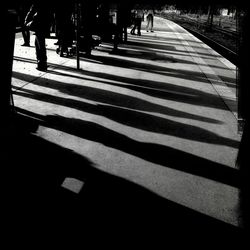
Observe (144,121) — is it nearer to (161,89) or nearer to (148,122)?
(148,122)

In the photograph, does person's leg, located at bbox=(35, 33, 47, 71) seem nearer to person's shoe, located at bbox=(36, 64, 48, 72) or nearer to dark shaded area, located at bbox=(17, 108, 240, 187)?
person's shoe, located at bbox=(36, 64, 48, 72)

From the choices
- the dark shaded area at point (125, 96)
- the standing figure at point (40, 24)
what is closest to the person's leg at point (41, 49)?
the standing figure at point (40, 24)

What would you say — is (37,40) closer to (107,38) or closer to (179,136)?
(179,136)

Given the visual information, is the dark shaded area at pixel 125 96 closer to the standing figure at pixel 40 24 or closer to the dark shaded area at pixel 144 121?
the dark shaded area at pixel 144 121

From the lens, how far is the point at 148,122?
4992 mm

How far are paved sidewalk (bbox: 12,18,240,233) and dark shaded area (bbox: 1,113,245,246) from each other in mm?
129

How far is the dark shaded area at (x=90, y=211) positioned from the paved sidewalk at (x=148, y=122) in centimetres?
13

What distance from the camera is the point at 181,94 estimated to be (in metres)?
6.81

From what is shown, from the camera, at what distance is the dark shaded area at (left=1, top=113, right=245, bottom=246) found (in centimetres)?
236

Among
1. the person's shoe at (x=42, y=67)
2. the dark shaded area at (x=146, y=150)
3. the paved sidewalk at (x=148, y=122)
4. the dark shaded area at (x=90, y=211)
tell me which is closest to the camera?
the dark shaded area at (x=90, y=211)

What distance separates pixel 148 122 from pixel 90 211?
2.62m

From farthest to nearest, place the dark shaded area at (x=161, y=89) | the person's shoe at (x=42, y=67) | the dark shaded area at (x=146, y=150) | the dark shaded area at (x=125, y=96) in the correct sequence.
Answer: the person's shoe at (x=42, y=67), the dark shaded area at (x=161, y=89), the dark shaded area at (x=125, y=96), the dark shaded area at (x=146, y=150)

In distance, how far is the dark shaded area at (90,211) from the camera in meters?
2.36

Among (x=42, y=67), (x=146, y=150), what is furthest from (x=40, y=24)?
(x=146, y=150)
